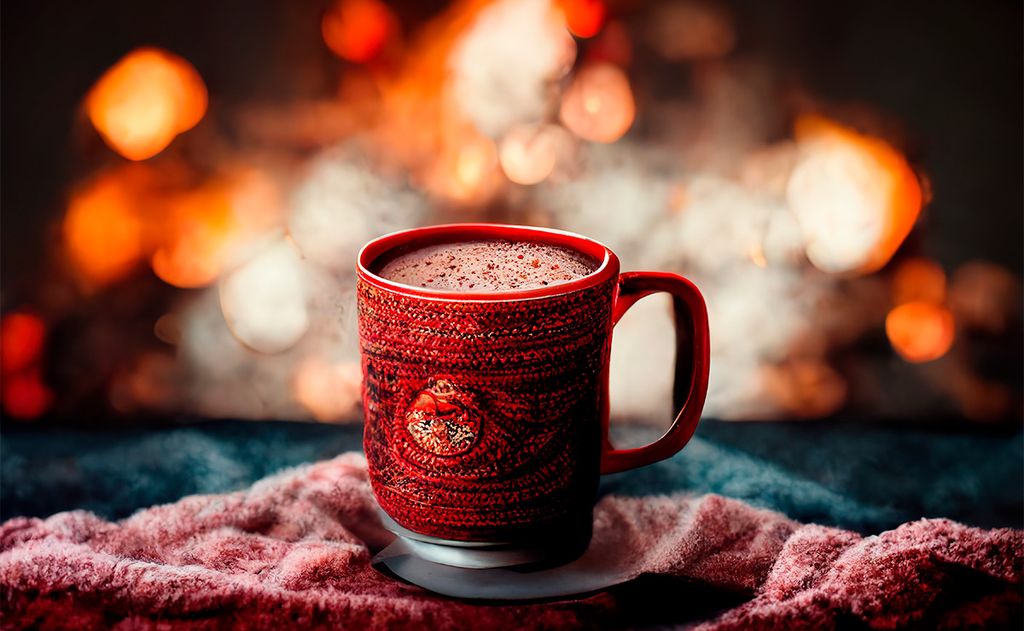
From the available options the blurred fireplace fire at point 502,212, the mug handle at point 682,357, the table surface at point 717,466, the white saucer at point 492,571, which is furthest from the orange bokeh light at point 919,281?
the white saucer at point 492,571

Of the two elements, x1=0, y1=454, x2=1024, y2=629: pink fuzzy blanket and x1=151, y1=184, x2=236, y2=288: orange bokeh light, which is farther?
x1=151, y1=184, x2=236, y2=288: orange bokeh light

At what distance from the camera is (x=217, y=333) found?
86 cm

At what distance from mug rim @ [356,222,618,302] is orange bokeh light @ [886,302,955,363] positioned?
1.05 ft

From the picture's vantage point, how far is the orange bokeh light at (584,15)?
2.56 feet

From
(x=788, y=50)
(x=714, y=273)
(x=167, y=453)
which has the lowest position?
(x=167, y=453)

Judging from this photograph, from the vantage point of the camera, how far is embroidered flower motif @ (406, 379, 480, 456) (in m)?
0.58

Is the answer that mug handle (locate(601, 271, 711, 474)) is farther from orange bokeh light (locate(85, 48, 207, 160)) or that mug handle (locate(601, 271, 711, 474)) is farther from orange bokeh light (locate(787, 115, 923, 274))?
orange bokeh light (locate(85, 48, 207, 160))

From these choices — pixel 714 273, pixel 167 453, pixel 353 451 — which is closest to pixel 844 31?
pixel 714 273

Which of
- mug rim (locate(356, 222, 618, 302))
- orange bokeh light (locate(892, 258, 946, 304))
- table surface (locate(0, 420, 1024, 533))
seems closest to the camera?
mug rim (locate(356, 222, 618, 302))

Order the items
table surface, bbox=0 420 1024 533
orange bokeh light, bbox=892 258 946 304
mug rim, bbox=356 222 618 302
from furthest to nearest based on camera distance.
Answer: orange bokeh light, bbox=892 258 946 304 < table surface, bbox=0 420 1024 533 < mug rim, bbox=356 222 618 302

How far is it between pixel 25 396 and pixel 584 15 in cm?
52

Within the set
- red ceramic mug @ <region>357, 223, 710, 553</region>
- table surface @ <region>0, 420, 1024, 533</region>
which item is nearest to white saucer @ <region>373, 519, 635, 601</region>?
red ceramic mug @ <region>357, 223, 710, 553</region>

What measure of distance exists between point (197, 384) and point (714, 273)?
42cm

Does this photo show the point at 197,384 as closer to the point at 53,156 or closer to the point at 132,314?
the point at 132,314
